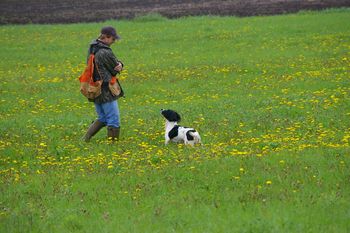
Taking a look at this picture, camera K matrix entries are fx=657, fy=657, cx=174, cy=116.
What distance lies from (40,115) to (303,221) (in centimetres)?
931

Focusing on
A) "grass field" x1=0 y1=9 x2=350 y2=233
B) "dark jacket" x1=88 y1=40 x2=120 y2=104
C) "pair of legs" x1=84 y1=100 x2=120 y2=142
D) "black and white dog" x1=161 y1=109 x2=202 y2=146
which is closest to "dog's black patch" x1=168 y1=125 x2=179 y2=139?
"black and white dog" x1=161 y1=109 x2=202 y2=146

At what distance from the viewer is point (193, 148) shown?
1055cm

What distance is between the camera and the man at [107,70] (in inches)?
446

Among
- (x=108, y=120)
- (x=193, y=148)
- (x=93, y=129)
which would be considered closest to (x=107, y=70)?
(x=108, y=120)

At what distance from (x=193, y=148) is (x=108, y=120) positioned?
1839mm

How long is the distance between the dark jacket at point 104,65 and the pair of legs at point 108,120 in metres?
0.15

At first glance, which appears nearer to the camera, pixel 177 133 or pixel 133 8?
pixel 177 133

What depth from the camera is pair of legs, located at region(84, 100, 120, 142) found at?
37.9ft

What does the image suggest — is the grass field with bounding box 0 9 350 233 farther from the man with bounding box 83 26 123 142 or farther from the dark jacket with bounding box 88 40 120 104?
the dark jacket with bounding box 88 40 120 104

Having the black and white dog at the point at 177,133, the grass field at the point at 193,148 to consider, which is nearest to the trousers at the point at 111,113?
the grass field at the point at 193,148

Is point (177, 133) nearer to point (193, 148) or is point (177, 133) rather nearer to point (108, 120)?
point (193, 148)

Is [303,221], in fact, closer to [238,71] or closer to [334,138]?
[334,138]

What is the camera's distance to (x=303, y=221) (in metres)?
6.97

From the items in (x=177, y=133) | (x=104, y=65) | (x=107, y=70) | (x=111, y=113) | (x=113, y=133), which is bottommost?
(x=113, y=133)
